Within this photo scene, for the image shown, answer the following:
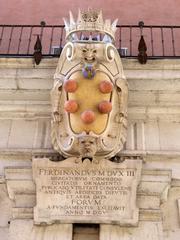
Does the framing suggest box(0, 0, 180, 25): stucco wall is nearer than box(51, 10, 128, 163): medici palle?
No

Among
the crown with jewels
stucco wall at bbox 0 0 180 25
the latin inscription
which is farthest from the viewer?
stucco wall at bbox 0 0 180 25

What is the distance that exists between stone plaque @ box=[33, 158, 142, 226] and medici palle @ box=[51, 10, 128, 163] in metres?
0.18

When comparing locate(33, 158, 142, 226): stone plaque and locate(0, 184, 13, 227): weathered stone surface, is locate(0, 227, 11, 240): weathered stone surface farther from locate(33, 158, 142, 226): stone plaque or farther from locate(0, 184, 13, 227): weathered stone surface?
locate(33, 158, 142, 226): stone plaque

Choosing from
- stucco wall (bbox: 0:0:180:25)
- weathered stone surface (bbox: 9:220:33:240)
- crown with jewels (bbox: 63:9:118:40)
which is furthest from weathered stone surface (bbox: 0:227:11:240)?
stucco wall (bbox: 0:0:180:25)

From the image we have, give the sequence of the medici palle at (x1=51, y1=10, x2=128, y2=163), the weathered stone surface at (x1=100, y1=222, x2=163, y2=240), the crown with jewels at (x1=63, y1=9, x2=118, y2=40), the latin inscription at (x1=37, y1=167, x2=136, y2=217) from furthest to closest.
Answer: the crown with jewels at (x1=63, y1=9, x2=118, y2=40) → the medici palle at (x1=51, y1=10, x2=128, y2=163) → the latin inscription at (x1=37, y1=167, x2=136, y2=217) → the weathered stone surface at (x1=100, y1=222, x2=163, y2=240)

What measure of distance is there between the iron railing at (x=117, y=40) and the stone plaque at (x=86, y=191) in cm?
293

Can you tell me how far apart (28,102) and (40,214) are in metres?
1.67

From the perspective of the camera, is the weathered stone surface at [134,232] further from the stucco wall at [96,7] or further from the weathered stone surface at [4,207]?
the stucco wall at [96,7]

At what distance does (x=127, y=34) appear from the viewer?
880 cm

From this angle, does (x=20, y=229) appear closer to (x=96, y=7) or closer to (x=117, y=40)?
(x=117, y=40)

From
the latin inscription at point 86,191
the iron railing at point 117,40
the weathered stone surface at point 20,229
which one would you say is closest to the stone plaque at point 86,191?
the latin inscription at point 86,191

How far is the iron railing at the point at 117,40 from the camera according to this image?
328 inches

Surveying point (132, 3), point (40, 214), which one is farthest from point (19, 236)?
point (132, 3)

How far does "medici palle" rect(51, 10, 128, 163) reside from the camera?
18.7 feet
